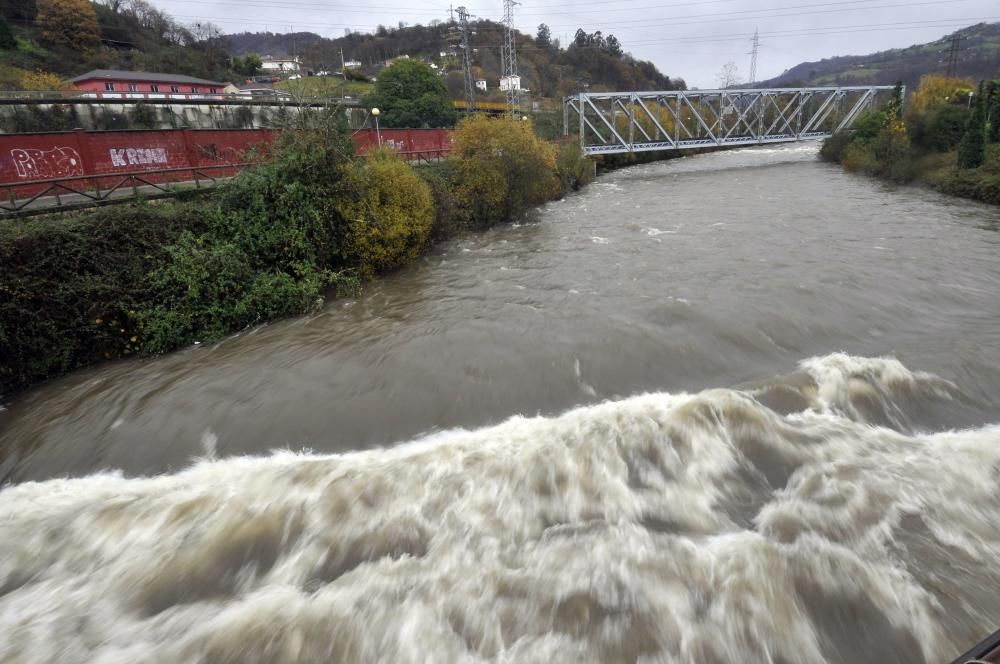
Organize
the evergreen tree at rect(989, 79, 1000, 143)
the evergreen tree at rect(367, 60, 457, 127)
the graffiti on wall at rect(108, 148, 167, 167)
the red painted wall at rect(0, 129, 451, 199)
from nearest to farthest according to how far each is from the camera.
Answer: the red painted wall at rect(0, 129, 451, 199), the graffiti on wall at rect(108, 148, 167, 167), the evergreen tree at rect(989, 79, 1000, 143), the evergreen tree at rect(367, 60, 457, 127)

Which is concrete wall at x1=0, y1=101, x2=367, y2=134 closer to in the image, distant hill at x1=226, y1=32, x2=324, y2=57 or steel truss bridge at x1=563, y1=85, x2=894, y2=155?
steel truss bridge at x1=563, y1=85, x2=894, y2=155

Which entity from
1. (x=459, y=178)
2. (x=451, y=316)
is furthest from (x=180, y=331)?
(x=459, y=178)

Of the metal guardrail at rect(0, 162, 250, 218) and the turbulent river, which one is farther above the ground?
the metal guardrail at rect(0, 162, 250, 218)

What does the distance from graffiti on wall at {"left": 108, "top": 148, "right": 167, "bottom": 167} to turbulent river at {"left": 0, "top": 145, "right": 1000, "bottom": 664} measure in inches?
402

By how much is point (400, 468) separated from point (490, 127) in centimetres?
1936

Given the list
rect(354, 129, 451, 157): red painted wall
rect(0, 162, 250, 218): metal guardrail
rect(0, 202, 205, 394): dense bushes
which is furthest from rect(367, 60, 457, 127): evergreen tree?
rect(0, 202, 205, 394): dense bushes

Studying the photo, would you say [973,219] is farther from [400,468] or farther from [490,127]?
[400,468]

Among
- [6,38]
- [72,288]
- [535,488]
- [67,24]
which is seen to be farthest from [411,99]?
[535,488]

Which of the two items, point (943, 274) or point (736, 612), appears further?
point (943, 274)

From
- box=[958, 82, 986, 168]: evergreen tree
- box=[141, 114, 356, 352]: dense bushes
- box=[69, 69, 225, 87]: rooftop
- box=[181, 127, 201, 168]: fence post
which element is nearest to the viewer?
box=[141, 114, 356, 352]: dense bushes

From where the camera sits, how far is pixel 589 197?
30625 millimetres

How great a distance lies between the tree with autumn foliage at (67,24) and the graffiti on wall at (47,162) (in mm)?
64000

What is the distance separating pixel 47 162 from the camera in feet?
50.4

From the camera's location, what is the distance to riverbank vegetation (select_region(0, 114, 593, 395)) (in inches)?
405
